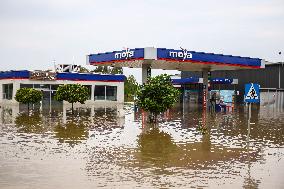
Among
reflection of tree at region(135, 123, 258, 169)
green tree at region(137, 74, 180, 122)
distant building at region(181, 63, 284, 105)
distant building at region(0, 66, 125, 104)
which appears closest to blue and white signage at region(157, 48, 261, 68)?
green tree at region(137, 74, 180, 122)

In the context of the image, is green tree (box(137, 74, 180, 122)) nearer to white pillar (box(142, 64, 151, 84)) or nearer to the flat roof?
white pillar (box(142, 64, 151, 84))

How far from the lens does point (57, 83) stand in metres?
61.6

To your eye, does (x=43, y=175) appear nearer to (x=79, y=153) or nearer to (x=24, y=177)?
(x=24, y=177)

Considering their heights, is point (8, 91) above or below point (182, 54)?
below

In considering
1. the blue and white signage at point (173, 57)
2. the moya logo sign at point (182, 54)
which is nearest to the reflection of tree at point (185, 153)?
the blue and white signage at point (173, 57)

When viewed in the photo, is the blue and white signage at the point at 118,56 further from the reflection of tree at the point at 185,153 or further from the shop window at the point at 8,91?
the shop window at the point at 8,91

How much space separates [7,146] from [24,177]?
6283 mm

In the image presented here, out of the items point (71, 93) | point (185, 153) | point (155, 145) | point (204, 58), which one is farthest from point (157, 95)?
point (71, 93)

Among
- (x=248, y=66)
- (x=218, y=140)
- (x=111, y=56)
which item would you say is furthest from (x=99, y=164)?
(x=248, y=66)

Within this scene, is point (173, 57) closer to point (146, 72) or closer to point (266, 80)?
point (146, 72)

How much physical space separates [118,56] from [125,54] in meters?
1.58

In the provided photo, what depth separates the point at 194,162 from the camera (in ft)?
46.3

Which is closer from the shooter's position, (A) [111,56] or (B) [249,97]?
(B) [249,97]

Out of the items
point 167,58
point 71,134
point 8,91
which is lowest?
point 71,134
